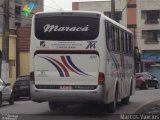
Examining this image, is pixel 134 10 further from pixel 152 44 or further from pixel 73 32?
pixel 73 32

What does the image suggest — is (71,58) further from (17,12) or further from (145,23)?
(17,12)

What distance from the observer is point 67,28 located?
1861cm

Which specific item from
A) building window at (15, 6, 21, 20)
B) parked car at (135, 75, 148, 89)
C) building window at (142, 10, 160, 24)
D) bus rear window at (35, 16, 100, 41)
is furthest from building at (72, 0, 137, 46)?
bus rear window at (35, 16, 100, 41)

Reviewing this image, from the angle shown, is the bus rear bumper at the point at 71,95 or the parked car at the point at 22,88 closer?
the bus rear bumper at the point at 71,95

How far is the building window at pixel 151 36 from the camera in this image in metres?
77.7

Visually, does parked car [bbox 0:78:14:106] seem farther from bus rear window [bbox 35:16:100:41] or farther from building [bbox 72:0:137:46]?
building [bbox 72:0:137:46]

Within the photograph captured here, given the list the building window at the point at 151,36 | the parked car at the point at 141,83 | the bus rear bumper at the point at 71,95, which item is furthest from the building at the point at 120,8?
the bus rear bumper at the point at 71,95

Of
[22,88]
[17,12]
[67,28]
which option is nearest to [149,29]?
[17,12]

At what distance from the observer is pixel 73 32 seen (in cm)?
1856

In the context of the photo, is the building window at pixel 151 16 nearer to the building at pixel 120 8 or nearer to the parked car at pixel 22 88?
the building at pixel 120 8

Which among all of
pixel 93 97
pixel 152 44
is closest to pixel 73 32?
pixel 93 97

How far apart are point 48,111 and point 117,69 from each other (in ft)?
10.1

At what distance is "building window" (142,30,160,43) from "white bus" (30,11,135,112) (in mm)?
59294

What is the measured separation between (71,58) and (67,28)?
1.03 meters
